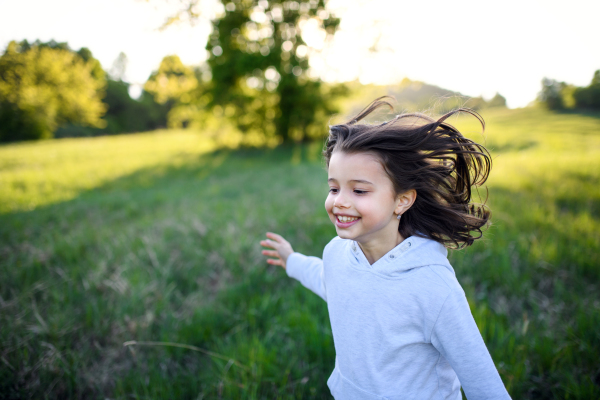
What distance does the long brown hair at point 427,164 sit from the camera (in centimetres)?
114

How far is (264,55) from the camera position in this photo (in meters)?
11.7

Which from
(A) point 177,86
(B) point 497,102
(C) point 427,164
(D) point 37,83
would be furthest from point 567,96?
(D) point 37,83

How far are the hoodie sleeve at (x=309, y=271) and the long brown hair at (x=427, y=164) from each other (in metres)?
0.48

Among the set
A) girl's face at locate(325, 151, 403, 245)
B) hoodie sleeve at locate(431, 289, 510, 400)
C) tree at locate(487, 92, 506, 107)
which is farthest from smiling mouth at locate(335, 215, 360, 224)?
tree at locate(487, 92, 506, 107)

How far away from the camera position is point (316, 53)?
1266 centimetres

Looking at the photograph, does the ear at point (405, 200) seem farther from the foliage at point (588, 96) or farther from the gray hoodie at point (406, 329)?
the foliage at point (588, 96)

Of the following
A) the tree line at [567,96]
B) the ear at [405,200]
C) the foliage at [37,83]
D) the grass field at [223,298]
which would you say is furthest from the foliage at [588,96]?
the foliage at [37,83]

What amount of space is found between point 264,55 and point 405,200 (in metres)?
12.3

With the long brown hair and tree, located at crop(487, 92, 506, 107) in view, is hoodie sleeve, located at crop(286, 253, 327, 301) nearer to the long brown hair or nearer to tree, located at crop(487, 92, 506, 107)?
the long brown hair

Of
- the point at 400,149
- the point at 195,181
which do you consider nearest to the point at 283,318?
A: the point at 400,149

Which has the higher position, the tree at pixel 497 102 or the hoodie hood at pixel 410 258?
the tree at pixel 497 102

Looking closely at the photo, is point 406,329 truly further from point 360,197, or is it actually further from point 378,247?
point 360,197

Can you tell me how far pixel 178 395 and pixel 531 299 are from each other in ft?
9.14

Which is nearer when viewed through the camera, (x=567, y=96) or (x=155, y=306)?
(x=155, y=306)
